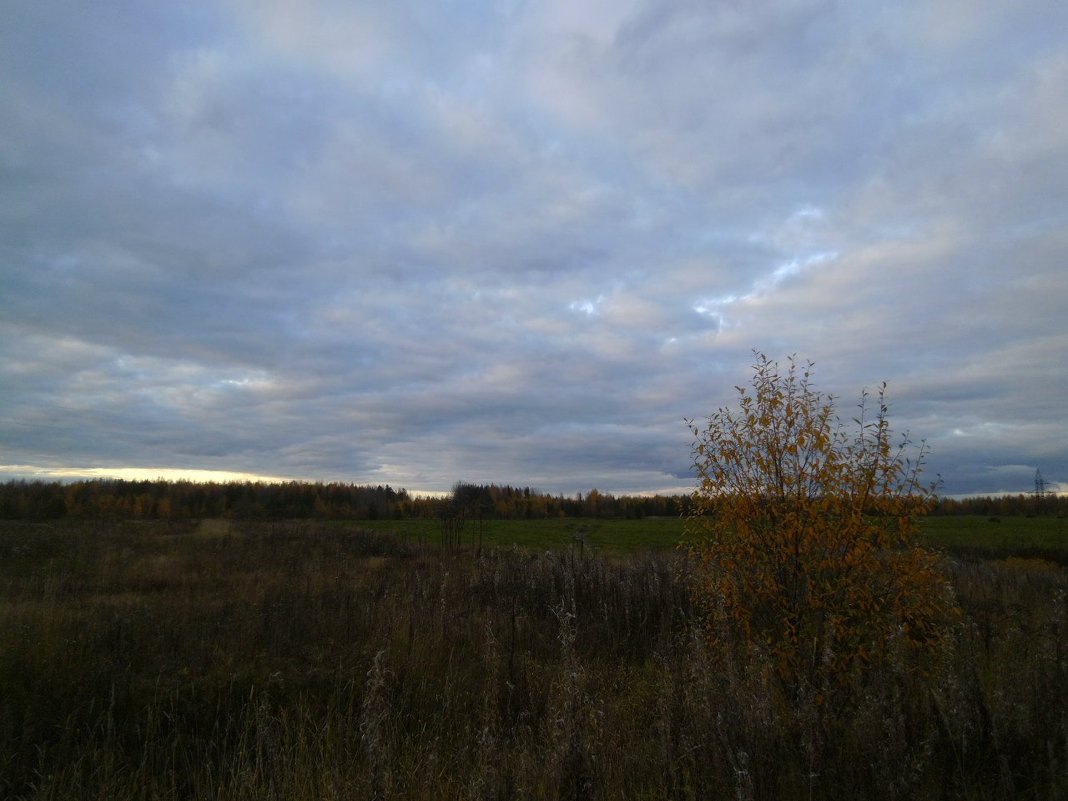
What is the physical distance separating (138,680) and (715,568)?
24.5ft

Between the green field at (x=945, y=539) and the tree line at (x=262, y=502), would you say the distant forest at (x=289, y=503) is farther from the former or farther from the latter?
the green field at (x=945, y=539)

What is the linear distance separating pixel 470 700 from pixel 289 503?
3014 inches

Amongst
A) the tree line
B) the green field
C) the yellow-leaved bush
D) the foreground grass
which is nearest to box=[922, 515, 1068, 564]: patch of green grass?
the green field

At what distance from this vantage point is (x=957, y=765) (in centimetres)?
396

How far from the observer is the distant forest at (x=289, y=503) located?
6222 cm

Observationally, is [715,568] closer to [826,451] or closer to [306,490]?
[826,451]

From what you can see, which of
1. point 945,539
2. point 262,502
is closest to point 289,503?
point 262,502

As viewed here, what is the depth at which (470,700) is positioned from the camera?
7832 mm

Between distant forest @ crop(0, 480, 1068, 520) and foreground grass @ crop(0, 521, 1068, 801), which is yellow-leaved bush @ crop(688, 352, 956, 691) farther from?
distant forest @ crop(0, 480, 1068, 520)

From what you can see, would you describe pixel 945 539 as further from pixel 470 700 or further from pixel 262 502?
pixel 262 502

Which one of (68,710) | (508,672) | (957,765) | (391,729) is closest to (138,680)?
(68,710)

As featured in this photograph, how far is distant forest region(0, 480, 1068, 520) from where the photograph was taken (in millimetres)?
62219

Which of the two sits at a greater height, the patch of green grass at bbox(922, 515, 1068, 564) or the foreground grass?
the foreground grass

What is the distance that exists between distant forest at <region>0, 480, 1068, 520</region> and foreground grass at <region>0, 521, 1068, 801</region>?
4537 centimetres
